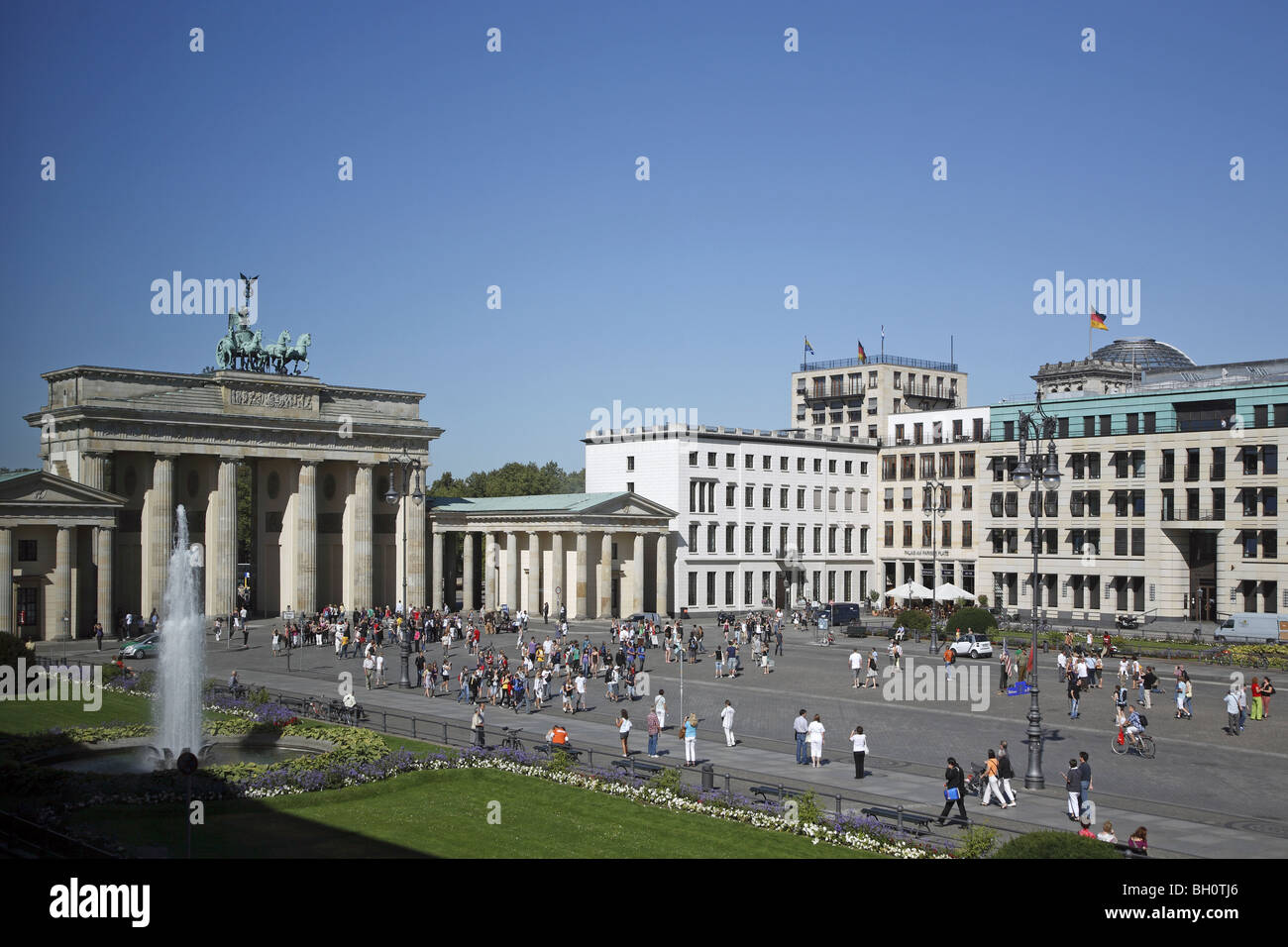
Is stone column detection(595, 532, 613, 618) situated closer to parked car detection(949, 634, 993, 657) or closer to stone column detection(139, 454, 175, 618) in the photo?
stone column detection(139, 454, 175, 618)

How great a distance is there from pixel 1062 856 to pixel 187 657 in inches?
1034

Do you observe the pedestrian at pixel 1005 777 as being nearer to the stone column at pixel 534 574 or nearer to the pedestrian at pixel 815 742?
the pedestrian at pixel 815 742

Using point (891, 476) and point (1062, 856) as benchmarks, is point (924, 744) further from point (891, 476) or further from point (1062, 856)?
point (891, 476)

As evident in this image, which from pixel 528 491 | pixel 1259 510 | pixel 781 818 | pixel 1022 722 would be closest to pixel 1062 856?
pixel 781 818

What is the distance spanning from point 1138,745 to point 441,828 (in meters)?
21.3

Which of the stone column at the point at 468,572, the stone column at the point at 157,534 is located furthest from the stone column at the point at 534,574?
the stone column at the point at 157,534

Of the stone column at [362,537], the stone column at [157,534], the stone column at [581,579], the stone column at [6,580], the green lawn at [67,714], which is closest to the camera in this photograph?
the green lawn at [67,714]

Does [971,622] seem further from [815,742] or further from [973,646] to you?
[815,742]

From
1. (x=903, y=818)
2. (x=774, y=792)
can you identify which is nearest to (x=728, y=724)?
(x=774, y=792)

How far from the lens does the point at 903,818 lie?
25141 mm

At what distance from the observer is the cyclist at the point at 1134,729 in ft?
117

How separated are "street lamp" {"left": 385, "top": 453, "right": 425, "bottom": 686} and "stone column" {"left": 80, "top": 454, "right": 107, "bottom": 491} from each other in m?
16.8

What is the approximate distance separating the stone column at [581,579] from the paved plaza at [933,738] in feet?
83.1
